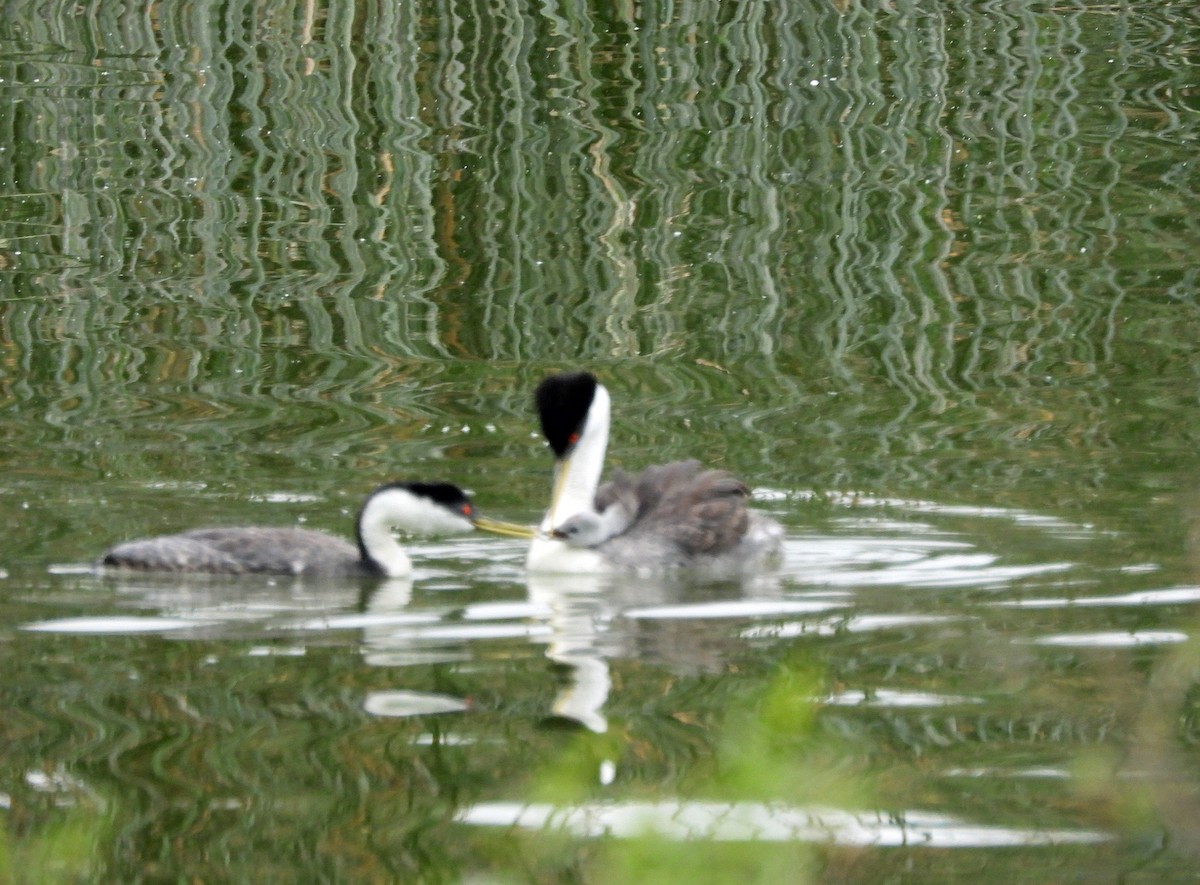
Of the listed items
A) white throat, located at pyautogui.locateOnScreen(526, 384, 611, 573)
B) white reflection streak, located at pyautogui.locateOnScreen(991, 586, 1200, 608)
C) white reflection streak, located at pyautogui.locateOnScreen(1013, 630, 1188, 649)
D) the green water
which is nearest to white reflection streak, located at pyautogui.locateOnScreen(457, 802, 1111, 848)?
the green water

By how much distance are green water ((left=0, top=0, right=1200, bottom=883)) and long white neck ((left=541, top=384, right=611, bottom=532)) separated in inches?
11.2

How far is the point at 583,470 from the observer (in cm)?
939

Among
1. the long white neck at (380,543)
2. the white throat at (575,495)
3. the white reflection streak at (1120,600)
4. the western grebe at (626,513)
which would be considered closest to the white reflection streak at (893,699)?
the white reflection streak at (1120,600)

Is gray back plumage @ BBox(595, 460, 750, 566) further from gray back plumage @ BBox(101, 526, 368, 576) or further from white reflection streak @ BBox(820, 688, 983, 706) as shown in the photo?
white reflection streak @ BBox(820, 688, 983, 706)

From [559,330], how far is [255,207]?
3.49 meters

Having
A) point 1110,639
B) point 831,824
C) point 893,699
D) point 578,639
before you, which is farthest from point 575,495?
point 831,824

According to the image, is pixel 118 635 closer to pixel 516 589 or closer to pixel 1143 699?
pixel 516 589

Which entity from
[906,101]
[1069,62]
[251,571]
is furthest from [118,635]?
[1069,62]

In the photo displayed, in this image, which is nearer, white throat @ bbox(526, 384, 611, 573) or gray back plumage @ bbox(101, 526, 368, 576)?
gray back plumage @ bbox(101, 526, 368, 576)

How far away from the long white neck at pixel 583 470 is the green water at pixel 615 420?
28 cm

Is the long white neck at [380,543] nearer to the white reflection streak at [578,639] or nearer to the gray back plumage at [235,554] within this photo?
the gray back plumage at [235,554]

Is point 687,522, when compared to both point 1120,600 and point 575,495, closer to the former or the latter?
point 575,495

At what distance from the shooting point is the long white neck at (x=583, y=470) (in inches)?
365

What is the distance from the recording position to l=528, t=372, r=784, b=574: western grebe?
29.4 feet
